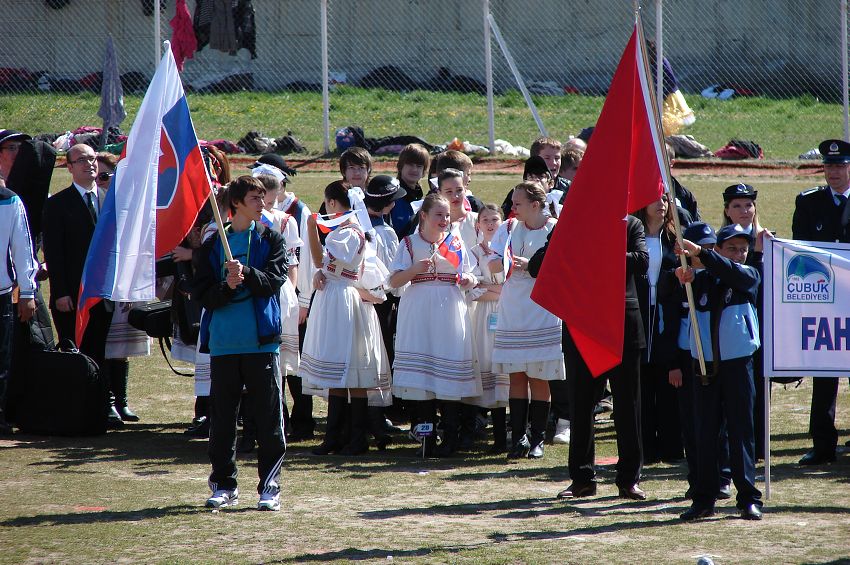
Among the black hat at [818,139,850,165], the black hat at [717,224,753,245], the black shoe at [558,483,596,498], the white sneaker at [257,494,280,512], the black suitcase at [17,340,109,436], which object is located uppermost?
the black hat at [818,139,850,165]

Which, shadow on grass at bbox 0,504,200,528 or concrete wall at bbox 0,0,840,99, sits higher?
concrete wall at bbox 0,0,840,99

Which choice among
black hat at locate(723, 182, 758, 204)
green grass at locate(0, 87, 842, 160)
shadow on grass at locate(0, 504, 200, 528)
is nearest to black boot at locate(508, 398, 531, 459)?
black hat at locate(723, 182, 758, 204)

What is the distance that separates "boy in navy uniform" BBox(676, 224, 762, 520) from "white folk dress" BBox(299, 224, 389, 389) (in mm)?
2771

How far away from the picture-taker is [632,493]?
24.1ft

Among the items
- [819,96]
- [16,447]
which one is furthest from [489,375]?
[819,96]

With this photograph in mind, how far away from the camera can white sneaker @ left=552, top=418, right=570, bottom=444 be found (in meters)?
9.22

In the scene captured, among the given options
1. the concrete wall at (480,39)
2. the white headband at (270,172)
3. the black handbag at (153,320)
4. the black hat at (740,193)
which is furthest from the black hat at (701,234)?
the concrete wall at (480,39)

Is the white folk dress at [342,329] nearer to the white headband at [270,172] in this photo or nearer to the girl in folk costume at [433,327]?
the girl in folk costume at [433,327]

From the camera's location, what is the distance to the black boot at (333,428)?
350 inches

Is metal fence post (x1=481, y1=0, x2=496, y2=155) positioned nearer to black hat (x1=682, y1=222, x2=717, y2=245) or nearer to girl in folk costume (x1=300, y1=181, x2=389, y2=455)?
girl in folk costume (x1=300, y1=181, x2=389, y2=455)

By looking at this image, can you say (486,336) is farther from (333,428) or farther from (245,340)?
(245,340)

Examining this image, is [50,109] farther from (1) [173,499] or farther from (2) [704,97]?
(1) [173,499]

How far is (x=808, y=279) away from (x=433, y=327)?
264cm

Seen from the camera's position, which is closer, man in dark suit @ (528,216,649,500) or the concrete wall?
man in dark suit @ (528,216,649,500)
